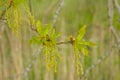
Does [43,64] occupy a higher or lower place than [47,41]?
lower

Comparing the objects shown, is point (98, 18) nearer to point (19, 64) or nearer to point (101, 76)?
point (101, 76)

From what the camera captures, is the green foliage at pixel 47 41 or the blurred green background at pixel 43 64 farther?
the blurred green background at pixel 43 64

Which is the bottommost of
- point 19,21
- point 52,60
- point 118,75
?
point 118,75

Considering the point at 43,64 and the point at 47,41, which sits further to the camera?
the point at 43,64

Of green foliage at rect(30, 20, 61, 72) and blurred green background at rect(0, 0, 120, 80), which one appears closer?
green foliage at rect(30, 20, 61, 72)

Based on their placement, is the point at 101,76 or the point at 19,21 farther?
the point at 101,76

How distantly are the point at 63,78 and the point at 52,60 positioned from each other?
4.41ft

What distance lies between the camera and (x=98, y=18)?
3023mm

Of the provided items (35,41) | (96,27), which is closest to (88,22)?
(96,27)

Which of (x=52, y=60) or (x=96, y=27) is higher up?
(x=96, y=27)

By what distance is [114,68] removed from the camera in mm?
2680

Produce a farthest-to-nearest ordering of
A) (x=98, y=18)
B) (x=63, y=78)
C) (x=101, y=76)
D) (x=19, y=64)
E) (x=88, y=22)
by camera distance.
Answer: (x=88, y=22) < (x=98, y=18) < (x=101, y=76) < (x=63, y=78) < (x=19, y=64)

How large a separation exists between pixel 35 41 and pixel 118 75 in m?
1.77

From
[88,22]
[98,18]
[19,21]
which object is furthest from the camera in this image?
[88,22]
